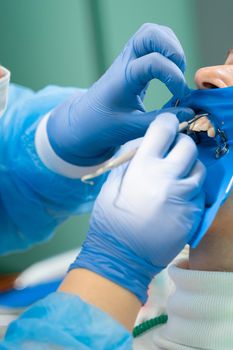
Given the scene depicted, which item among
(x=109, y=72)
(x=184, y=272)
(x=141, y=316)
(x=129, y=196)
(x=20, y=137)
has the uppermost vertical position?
(x=109, y=72)

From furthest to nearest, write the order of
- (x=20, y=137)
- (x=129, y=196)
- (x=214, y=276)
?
1. (x=20, y=137)
2. (x=214, y=276)
3. (x=129, y=196)

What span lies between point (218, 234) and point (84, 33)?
4.12 ft

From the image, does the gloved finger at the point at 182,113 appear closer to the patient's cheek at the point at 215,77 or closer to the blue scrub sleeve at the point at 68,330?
the patient's cheek at the point at 215,77

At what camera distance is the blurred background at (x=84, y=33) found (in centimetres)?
200

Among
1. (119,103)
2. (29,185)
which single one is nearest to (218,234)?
(119,103)

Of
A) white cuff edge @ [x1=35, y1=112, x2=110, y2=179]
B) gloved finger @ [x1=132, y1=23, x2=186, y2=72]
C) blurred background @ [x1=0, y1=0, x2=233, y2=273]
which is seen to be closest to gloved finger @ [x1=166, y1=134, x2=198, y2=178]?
gloved finger @ [x1=132, y1=23, x2=186, y2=72]

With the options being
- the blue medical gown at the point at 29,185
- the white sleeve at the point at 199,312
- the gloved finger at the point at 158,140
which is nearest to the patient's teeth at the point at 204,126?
the gloved finger at the point at 158,140

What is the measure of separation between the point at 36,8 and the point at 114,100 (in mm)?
1012

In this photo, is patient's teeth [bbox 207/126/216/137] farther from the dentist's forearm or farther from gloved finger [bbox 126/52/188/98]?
the dentist's forearm

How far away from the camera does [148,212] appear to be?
893mm

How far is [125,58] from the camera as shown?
117 centimetres

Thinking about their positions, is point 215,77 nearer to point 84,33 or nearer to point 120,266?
point 120,266

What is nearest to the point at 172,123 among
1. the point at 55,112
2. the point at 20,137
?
the point at 55,112

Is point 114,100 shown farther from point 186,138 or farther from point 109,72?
point 186,138
